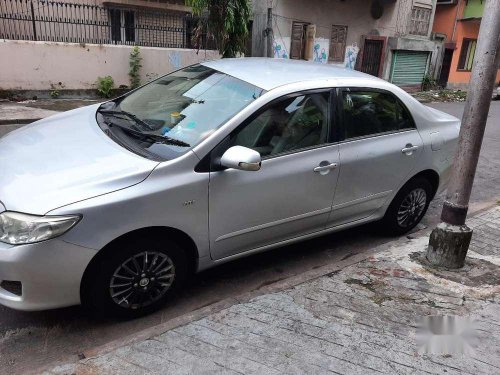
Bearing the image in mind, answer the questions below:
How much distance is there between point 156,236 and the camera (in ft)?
9.27

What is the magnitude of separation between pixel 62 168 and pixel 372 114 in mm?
2520

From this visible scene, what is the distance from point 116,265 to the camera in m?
2.69

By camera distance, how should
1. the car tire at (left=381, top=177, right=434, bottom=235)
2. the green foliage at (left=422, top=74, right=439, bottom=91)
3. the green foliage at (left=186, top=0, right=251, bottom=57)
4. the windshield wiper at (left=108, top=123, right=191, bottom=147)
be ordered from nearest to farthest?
Result: the windshield wiper at (left=108, top=123, right=191, bottom=147), the car tire at (left=381, top=177, right=434, bottom=235), the green foliage at (left=186, top=0, right=251, bottom=57), the green foliage at (left=422, top=74, right=439, bottom=91)

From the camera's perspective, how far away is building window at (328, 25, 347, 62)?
16.5 m

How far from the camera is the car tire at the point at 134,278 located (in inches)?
105

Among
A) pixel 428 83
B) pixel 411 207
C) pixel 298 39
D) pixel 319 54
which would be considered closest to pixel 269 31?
pixel 298 39

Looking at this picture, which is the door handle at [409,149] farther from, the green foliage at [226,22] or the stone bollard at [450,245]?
the green foliage at [226,22]

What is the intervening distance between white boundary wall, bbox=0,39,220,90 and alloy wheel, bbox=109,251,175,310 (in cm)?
966

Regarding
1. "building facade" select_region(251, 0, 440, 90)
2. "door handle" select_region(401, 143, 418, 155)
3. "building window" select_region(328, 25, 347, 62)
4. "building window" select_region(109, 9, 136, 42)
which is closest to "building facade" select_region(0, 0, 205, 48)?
"building window" select_region(109, 9, 136, 42)

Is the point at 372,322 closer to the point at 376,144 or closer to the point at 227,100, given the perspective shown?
the point at 376,144

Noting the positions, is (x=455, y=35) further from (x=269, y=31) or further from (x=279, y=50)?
(x=269, y=31)

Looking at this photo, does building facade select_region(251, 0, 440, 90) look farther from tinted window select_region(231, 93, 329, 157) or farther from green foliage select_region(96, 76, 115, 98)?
tinted window select_region(231, 93, 329, 157)

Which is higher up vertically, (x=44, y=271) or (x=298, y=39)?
(x=298, y=39)

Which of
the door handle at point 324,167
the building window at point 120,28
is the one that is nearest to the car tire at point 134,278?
the door handle at point 324,167
